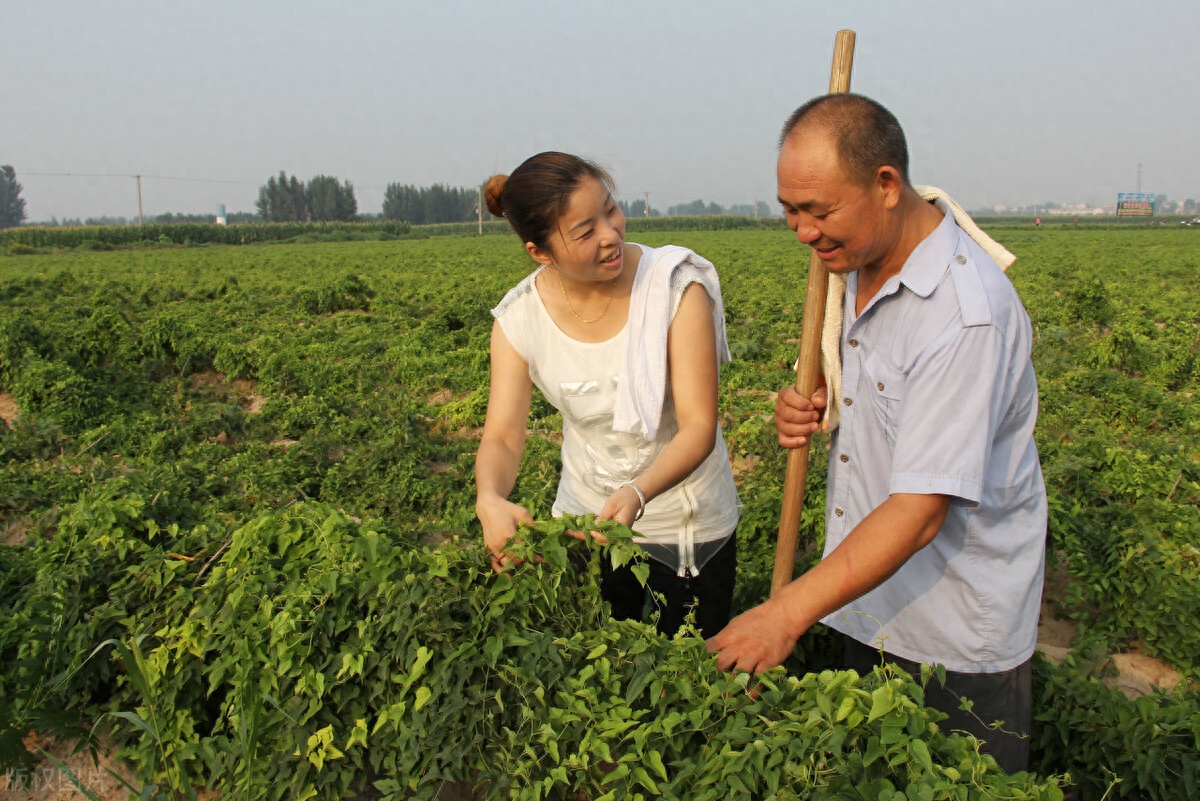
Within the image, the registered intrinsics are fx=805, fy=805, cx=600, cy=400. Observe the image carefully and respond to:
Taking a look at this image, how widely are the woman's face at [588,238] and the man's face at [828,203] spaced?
0.60 meters

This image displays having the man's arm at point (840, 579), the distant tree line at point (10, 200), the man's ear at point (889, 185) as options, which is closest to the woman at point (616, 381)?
the man's arm at point (840, 579)

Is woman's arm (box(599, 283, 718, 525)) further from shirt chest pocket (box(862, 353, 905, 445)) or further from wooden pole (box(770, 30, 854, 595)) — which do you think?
shirt chest pocket (box(862, 353, 905, 445))

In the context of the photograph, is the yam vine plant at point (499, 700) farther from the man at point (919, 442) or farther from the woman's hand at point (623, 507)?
the man at point (919, 442)

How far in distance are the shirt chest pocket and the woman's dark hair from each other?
94cm

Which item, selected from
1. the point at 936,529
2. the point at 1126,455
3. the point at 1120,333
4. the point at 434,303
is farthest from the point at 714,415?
the point at 434,303

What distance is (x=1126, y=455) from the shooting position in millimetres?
5035

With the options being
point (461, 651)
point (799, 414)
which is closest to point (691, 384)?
point (799, 414)

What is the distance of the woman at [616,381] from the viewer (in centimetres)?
229

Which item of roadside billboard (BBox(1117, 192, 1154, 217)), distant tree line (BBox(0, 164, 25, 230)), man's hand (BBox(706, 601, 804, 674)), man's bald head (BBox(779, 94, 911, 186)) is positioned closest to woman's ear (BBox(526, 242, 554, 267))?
man's bald head (BBox(779, 94, 911, 186))

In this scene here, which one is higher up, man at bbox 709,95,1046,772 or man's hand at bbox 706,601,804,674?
man at bbox 709,95,1046,772

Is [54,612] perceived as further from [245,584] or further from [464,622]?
[464,622]

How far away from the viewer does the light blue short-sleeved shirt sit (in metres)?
1.71

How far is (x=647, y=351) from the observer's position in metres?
2.35

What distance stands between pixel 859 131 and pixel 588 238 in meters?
0.83
